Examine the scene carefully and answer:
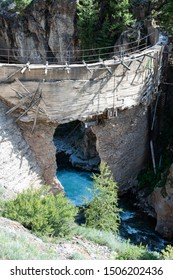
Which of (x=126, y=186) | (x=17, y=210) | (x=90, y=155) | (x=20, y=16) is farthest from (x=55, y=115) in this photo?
(x=20, y=16)

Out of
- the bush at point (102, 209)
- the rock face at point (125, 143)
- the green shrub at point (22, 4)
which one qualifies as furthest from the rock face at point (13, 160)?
the green shrub at point (22, 4)

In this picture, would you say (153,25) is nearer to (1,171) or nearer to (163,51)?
(163,51)

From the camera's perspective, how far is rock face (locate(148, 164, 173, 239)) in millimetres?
19156

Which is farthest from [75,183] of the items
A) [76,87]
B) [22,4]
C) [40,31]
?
[22,4]

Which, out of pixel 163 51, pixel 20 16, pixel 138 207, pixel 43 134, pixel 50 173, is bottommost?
pixel 138 207

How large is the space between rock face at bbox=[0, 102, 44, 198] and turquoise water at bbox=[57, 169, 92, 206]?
16.5 ft

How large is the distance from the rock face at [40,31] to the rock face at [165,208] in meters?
14.2

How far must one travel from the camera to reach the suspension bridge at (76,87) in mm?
17281

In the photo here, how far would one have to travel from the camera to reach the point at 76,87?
1798 cm

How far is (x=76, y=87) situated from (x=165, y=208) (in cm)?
716

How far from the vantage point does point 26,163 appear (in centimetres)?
1850

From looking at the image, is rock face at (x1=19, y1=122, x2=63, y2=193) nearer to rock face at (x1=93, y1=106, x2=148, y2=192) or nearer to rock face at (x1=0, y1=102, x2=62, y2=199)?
A: rock face at (x1=0, y1=102, x2=62, y2=199)

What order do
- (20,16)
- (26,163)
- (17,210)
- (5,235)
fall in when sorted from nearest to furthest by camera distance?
(5,235), (17,210), (26,163), (20,16)

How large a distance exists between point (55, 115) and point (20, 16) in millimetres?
15073
